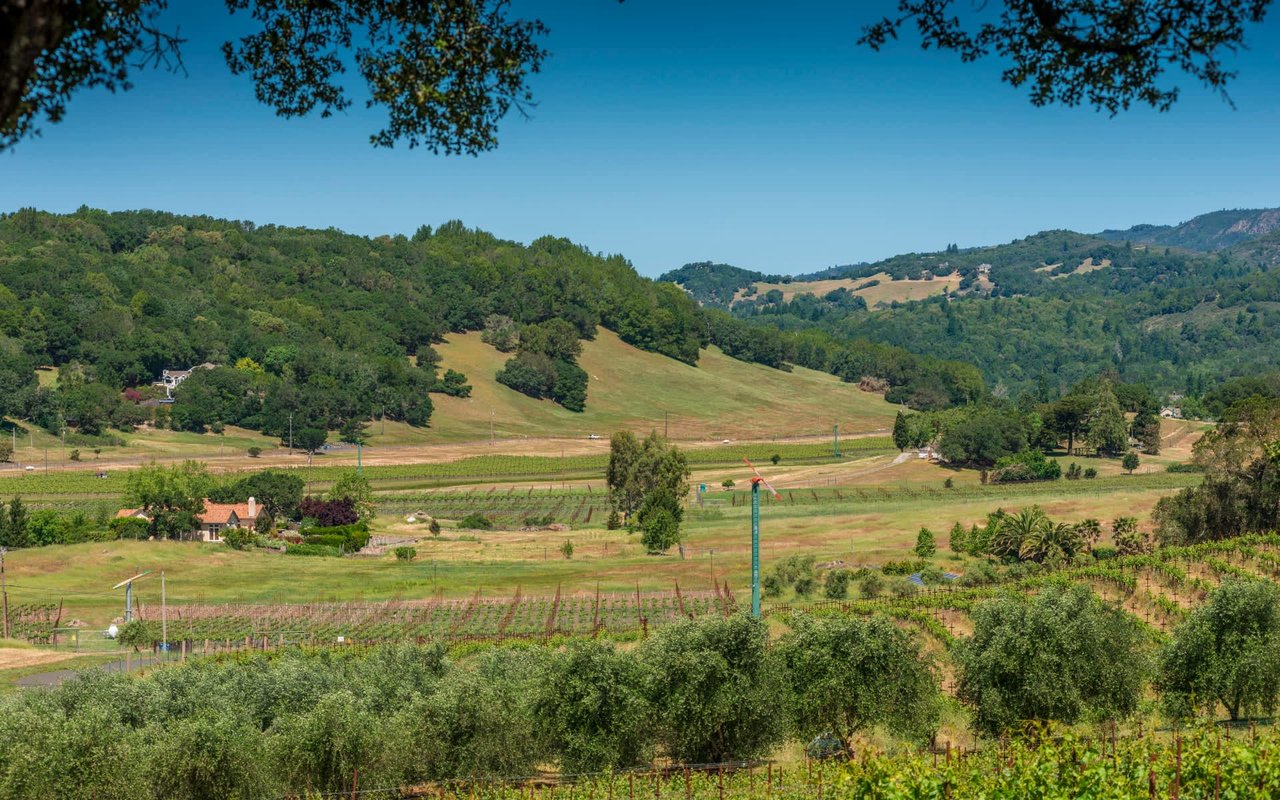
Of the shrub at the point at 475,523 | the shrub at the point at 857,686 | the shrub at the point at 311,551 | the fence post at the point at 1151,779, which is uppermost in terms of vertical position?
the fence post at the point at 1151,779

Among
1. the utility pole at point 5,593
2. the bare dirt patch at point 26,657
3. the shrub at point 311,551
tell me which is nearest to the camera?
the bare dirt patch at point 26,657

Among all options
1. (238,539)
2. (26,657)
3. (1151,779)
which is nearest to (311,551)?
(238,539)

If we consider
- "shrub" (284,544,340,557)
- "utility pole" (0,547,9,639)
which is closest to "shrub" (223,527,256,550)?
"shrub" (284,544,340,557)

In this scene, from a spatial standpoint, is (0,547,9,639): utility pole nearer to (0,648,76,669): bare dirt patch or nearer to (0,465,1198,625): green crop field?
(0,465,1198,625): green crop field

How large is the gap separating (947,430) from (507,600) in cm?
11386

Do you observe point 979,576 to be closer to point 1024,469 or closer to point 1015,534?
point 1015,534

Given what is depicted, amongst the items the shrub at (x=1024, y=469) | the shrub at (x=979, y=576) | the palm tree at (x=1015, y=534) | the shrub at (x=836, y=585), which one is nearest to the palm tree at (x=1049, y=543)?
the palm tree at (x=1015, y=534)

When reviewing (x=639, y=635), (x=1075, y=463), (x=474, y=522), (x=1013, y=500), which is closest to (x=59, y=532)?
(x=474, y=522)

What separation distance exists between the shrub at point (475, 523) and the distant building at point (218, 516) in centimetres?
2197

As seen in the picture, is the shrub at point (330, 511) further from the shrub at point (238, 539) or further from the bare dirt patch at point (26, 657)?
the bare dirt patch at point (26, 657)

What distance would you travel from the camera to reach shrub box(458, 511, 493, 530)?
131 m

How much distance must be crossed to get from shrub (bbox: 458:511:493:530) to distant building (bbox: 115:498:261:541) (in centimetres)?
2197

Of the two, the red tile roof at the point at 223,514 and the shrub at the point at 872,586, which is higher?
the red tile roof at the point at 223,514

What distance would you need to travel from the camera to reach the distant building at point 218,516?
406ft
